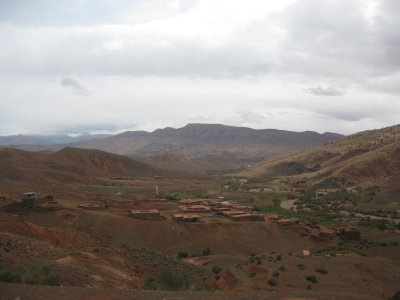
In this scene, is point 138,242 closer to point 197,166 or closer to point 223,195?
point 223,195

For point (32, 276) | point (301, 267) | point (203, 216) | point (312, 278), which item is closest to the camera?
point (32, 276)

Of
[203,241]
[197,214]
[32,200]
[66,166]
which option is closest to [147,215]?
[197,214]

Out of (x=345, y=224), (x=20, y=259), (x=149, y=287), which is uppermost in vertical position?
(x=20, y=259)

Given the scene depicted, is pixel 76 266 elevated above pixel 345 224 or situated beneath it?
elevated above

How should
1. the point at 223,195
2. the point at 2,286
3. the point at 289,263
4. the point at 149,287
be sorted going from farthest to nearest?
the point at 223,195 < the point at 289,263 < the point at 149,287 < the point at 2,286

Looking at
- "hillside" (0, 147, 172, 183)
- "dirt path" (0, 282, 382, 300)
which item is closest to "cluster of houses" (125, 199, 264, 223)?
"dirt path" (0, 282, 382, 300)

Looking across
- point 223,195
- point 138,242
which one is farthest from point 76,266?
point 223,195

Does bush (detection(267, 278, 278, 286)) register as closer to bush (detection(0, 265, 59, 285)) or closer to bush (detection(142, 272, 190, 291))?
bush (detection(142, 272, 190, 291))

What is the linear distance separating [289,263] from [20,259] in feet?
54.0

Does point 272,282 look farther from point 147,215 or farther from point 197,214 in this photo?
point 197,214

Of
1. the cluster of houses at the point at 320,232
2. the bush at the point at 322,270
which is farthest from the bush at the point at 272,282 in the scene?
the cluster of houses at the point at 320,232

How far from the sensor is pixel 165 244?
125ft

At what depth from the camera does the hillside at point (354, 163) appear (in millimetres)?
93688

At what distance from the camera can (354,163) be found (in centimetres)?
9925
